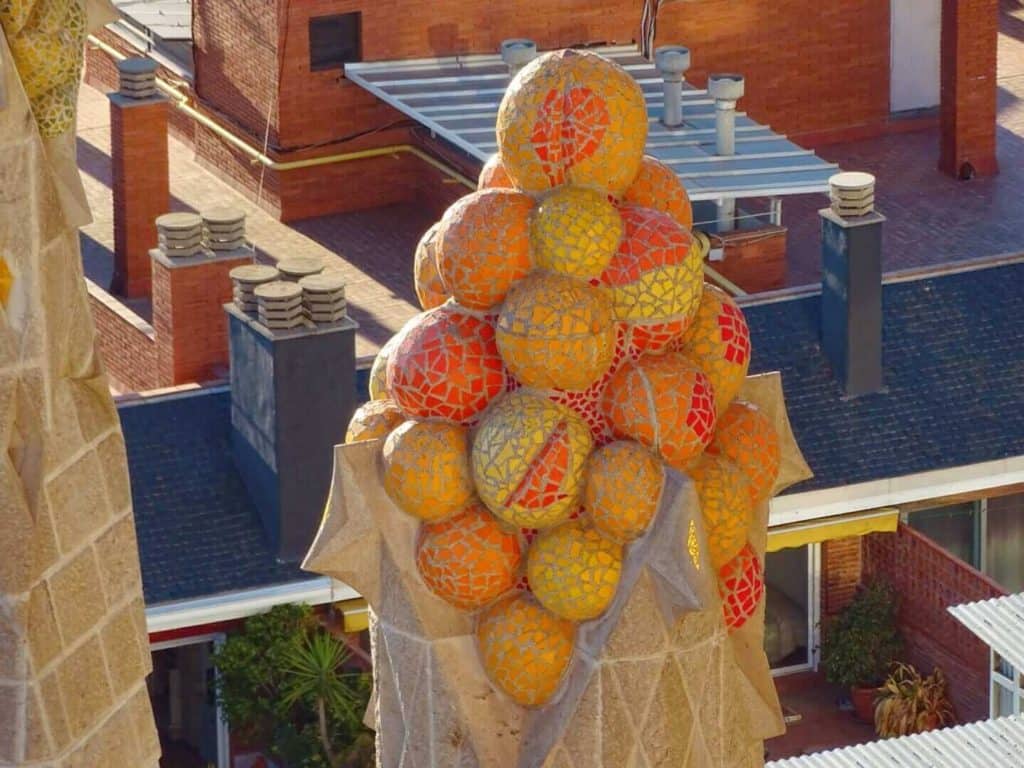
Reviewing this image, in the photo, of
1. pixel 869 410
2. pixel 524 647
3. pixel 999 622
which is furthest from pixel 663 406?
pixel 869 410

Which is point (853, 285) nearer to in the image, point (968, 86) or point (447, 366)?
point (968, 86)

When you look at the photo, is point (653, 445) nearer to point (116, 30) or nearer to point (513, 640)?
point (513, 640)

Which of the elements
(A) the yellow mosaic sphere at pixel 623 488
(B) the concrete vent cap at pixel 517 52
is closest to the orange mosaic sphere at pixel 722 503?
(A) the yellow mosaic sphere at pixel 623 488

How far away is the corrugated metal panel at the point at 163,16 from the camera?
47250 millimetres

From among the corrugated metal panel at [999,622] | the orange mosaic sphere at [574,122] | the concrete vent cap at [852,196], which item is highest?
the orange mosaic sphere at [574,122]

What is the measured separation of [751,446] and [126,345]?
28.4 meters

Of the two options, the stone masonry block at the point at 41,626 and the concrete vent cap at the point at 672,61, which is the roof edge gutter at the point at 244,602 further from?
the stone masonry block at the point at 41,626

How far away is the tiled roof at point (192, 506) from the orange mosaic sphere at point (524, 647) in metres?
20.0

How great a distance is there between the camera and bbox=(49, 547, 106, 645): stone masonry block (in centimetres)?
1030

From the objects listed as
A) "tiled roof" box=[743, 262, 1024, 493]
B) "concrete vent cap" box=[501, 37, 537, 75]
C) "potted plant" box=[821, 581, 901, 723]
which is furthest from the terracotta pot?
"concrete vent cap" box=[501, 37, 537, 75]

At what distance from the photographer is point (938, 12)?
49812 mm

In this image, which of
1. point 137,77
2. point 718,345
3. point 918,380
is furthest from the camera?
point 137,77

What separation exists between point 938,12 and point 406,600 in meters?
38.6

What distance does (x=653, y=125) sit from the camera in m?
42.5
